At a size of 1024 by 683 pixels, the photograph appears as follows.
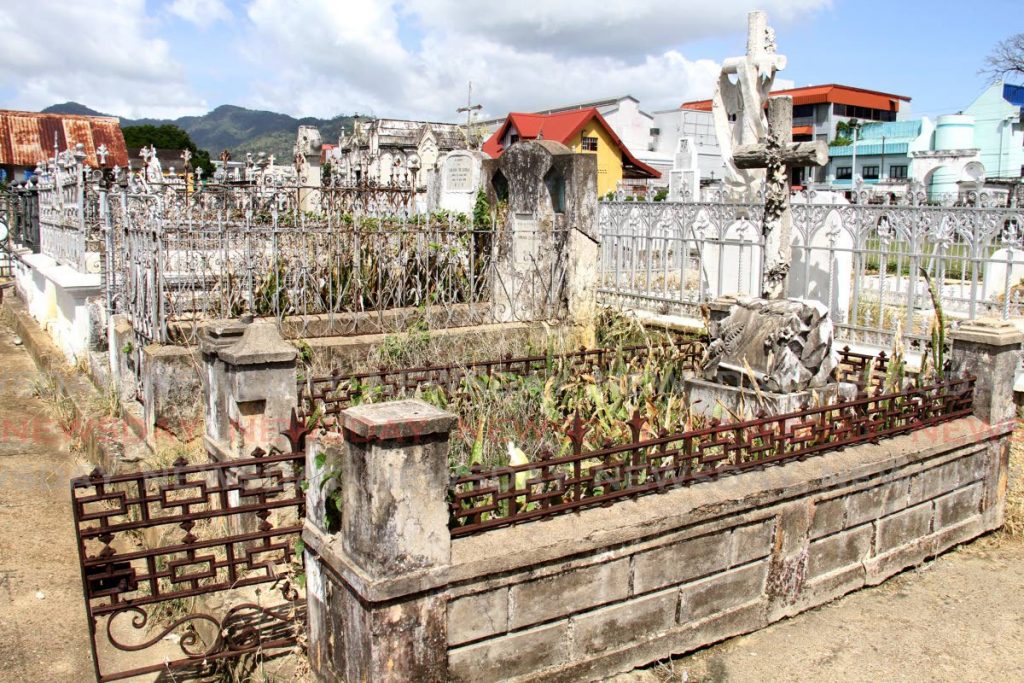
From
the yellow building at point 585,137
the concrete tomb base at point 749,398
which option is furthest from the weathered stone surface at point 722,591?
the yellow building at point 585,137

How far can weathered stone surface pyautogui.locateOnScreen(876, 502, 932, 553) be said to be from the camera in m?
5.00

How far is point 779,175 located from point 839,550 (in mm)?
2855

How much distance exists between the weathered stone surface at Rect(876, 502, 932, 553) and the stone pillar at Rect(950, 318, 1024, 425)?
2.72 ft

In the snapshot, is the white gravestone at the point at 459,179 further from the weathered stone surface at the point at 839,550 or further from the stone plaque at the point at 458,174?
the weathered stone surface at the point at 839,550

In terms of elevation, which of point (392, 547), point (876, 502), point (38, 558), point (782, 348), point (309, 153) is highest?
point (309, 153)

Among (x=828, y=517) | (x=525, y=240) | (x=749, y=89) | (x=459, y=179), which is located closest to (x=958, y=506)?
(x=828, y=517)

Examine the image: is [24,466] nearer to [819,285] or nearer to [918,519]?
[918,519]

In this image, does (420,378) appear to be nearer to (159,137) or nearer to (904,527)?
(904,527)

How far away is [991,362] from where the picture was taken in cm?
552

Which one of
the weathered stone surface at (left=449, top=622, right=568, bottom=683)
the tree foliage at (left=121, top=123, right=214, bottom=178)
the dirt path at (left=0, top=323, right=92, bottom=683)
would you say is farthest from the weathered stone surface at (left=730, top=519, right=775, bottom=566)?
the tree foliage at (left=121, top=123, right=214, bottom=178)

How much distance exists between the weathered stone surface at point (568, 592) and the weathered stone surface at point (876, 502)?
164cm

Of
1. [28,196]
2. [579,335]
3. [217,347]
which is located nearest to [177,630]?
[217,347]

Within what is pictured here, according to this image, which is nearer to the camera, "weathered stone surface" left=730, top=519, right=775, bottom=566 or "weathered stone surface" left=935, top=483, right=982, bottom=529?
"weathered stone surface" left=730, top=519, right=775, bottom=566

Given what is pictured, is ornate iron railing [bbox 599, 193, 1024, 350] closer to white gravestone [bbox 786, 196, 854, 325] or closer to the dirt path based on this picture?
white gravestone [bbox 786, 196, 854, 325]
